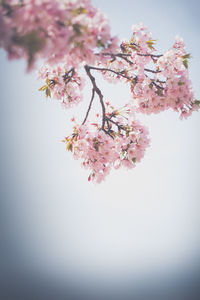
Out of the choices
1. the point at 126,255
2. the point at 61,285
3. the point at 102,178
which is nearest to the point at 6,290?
the point at 61,285

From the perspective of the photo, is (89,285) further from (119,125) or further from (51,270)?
(119,125)

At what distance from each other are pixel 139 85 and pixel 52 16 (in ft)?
4.83

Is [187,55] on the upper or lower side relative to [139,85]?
upper

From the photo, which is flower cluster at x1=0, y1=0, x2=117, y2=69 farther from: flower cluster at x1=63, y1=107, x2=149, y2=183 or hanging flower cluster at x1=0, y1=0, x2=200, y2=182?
flower cluster at x1=63, y1=107, x2=149, y2=183

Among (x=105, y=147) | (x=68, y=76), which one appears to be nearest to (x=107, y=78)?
(x=68, y=76)

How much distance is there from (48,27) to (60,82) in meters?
1.32

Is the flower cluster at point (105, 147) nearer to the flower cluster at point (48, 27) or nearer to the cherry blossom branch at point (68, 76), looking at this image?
the cherry blossom branch at point (68, 76)

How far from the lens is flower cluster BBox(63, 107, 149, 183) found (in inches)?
86.6

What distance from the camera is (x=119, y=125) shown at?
8.27 feet

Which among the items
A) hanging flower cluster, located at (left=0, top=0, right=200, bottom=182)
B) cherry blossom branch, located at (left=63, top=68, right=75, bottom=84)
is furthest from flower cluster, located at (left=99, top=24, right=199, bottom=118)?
cherry blossom branch, located at (left=63, top=68, right=75, bottom=84)

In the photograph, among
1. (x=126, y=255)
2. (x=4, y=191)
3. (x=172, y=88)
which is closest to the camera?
(x=172, y=88)

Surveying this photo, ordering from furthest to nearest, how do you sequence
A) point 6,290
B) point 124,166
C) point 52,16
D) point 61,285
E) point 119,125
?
point 61,285, point 6,290, point 119,125, point 124,166, point 52,16

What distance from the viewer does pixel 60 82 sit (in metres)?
2.40

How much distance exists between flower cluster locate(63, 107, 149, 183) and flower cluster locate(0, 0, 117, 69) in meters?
1.04
